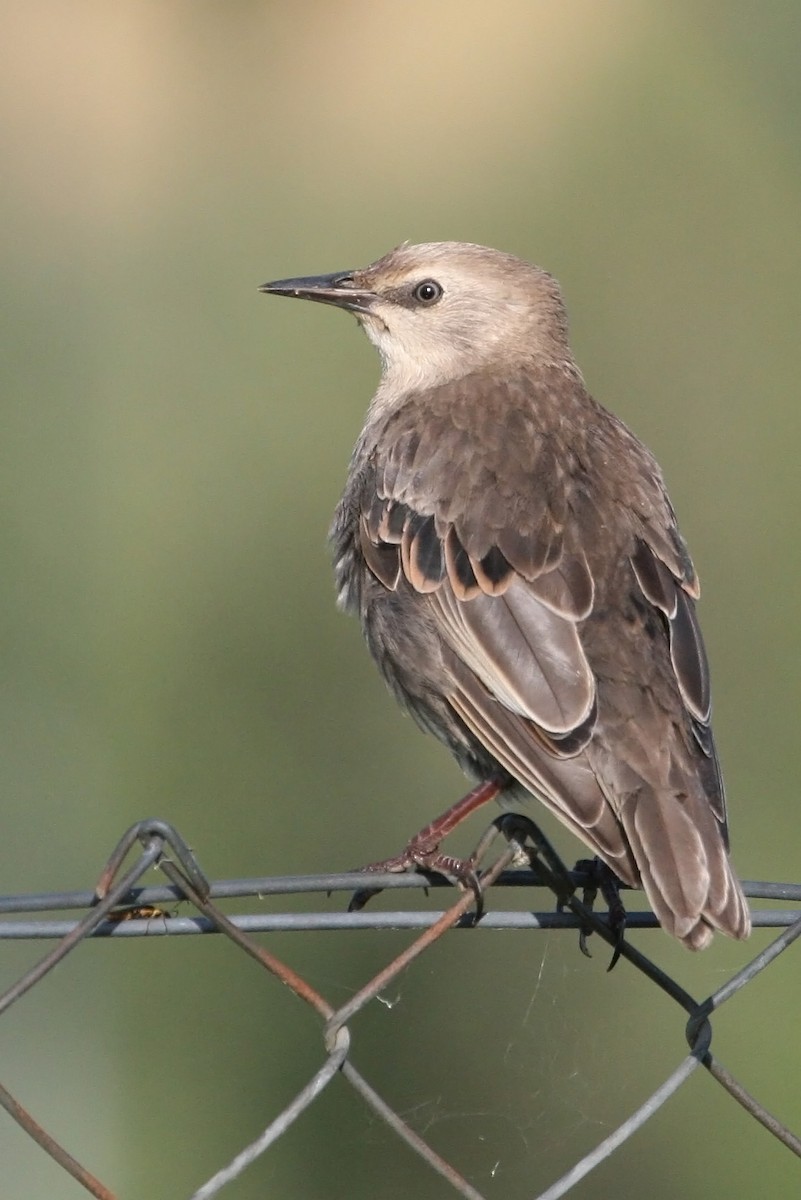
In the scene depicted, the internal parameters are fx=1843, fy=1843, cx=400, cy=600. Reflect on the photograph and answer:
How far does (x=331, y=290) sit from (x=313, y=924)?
261cm

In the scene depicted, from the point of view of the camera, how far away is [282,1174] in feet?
18.2

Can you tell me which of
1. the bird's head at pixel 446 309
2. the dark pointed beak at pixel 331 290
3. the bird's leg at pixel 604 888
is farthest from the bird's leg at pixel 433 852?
the dark pointed beak at pixel 331 290

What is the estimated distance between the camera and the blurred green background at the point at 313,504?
5402 millimetres

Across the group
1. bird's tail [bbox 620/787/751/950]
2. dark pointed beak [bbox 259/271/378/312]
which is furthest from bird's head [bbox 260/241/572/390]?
bird's tail [bbox 620/787/751/950]

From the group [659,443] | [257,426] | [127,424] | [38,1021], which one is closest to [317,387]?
[257,426]

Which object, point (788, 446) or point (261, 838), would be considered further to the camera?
point (788, 446)

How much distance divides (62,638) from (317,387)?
1576mm

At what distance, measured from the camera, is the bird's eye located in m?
4.98

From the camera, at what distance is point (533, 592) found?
3.87 metres

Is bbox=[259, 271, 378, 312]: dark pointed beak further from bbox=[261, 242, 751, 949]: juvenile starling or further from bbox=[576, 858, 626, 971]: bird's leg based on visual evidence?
bbox=[576, 858, 626, 971]: bird's leg

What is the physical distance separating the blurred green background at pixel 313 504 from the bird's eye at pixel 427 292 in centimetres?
168

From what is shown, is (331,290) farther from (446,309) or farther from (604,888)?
(604,888)

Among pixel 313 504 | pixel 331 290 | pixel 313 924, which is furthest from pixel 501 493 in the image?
pixel 313 504

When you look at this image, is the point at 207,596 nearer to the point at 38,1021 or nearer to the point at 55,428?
the point at 55,428
